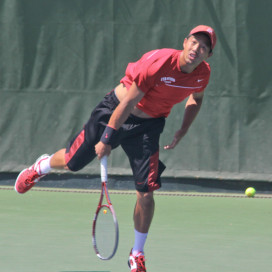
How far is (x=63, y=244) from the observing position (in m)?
5.97

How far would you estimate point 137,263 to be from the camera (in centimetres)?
515

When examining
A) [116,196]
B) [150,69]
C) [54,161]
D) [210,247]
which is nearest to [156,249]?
[210,247]

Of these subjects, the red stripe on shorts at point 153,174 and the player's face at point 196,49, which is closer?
the player's face at point 196,49

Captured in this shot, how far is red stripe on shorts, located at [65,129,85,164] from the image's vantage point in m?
5.62

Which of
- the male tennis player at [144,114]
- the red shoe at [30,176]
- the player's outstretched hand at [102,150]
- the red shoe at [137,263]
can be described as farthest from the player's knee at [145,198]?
the red shoe at [30,176]

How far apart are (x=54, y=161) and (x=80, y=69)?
276 cm

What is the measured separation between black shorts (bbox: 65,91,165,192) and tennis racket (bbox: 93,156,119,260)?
0.31m

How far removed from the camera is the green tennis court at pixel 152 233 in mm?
5395

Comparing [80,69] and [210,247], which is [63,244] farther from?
[80,69]

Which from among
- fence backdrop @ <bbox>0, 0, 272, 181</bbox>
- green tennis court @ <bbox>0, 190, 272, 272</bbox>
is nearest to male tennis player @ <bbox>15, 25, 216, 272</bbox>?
green tennis court @ <bbox>0, 190, 272, 272</bbox>

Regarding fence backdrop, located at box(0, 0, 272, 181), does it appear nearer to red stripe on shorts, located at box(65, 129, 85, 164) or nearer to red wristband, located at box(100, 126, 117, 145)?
red stripe on shorts, located at box(65, 129, 85, 164)

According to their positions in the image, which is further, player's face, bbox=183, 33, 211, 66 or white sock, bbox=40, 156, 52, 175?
white sock, bbox=40, 156, 52, 175

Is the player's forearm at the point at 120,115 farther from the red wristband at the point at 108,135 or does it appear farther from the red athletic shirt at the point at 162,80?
the red athletic shirt at the point at 162,80

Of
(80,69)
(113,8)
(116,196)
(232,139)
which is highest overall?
(113,8)
